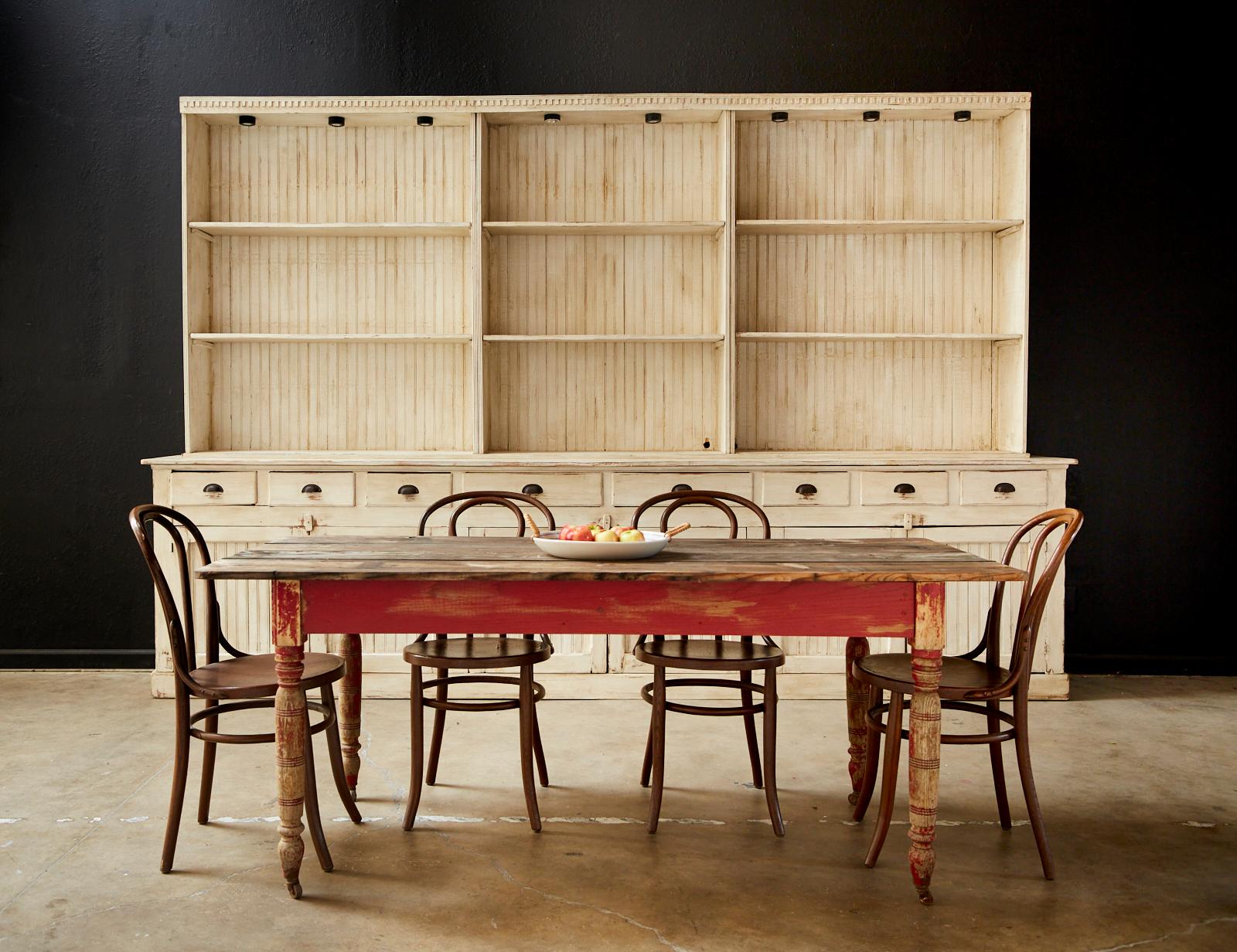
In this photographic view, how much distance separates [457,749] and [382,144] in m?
2.72

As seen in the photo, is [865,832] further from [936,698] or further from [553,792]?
[553,792]

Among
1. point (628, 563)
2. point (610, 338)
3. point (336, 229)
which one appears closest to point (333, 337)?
point (336, 229)

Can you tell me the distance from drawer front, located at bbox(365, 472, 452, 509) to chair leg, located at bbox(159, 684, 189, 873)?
1.62 meters

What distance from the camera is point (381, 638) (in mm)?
4281

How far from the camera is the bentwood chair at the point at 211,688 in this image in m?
2.55

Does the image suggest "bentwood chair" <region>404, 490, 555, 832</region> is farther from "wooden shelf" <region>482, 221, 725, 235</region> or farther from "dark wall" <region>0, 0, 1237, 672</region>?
"dark wall" <region>0, 0, 1237, 672</region>

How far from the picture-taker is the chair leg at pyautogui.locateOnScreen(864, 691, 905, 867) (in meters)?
2.57

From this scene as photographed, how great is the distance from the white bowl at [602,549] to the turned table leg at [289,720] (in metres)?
0.62

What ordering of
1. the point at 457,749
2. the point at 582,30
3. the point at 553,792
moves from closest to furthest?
the point at 553,792 → the point at 457,749 → the point at 582,30

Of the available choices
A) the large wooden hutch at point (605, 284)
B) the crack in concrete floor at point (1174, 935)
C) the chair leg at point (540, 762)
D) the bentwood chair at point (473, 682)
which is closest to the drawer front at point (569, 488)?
the large wooden hutch at point (605, 284)

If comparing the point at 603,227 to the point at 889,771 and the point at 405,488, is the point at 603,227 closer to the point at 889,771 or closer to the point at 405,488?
the point at 405,488

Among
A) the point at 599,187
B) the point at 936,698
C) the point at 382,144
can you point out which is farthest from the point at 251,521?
the point at 936,698

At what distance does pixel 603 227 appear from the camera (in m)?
4.48

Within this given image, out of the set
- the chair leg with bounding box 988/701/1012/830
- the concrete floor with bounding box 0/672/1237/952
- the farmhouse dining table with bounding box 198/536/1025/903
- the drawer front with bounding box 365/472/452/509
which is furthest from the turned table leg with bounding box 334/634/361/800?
the chair leg with bounding box 988/701/1012/830
